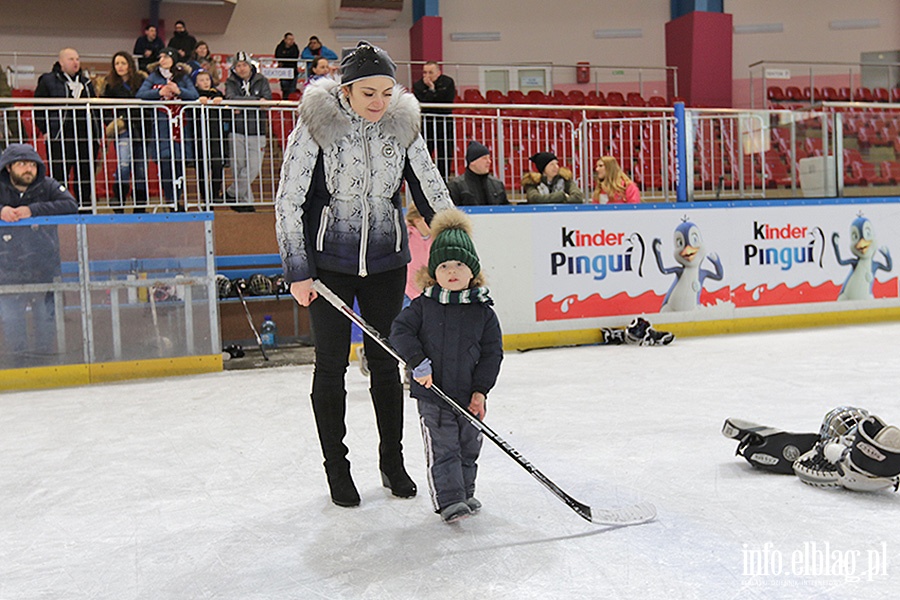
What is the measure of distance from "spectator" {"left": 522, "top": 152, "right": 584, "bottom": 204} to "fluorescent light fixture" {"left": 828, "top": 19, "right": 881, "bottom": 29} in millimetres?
9415

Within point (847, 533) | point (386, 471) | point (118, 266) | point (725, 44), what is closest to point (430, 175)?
point (386, 471)

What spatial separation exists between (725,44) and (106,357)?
31.9 feet

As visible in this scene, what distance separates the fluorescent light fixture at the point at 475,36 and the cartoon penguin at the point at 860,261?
741 cm

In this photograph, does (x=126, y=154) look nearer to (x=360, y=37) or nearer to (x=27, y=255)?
(x=27, y=255)

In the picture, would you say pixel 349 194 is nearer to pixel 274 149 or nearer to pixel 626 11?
pixel 274 149

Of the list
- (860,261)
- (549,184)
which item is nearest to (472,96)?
(549,184)

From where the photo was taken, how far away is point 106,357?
17.2 feet

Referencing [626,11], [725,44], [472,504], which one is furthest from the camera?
[626,11]

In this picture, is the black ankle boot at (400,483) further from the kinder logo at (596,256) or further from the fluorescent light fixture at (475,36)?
the fluorescent light fixture at (475,36)

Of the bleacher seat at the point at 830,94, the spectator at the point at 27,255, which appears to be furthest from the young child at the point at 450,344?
the bleacher seat at the point at 830,94

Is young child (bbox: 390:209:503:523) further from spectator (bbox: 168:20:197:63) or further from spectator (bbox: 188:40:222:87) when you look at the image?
spectator (bbox: 168:20:197:63)

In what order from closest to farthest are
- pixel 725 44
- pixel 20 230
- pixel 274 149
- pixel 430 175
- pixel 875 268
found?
pixel 430 175
pixel 20 230
pixel 274 149
pixel 875 268
pixel 725 44

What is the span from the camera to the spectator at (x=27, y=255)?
5.03m

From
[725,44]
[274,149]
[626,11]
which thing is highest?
[626,11]
